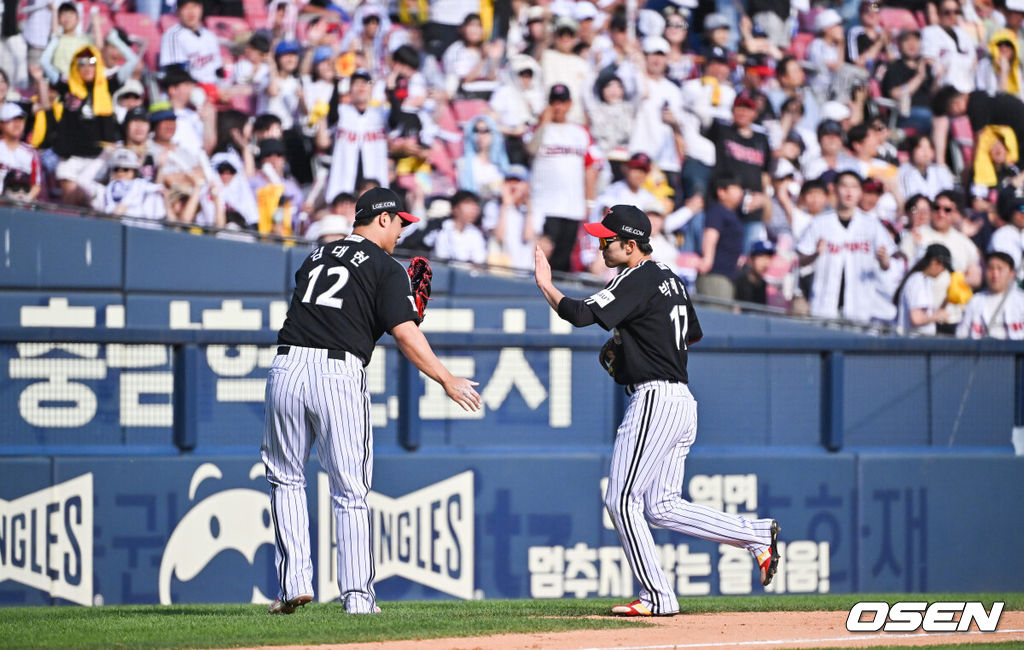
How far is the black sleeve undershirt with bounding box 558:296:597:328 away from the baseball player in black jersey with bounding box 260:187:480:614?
0.54m

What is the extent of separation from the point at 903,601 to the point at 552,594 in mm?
2503

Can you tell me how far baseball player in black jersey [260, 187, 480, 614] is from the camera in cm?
579

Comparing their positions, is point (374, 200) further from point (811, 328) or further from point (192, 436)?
point (811, 328)

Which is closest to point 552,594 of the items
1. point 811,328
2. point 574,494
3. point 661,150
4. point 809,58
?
point 574,494

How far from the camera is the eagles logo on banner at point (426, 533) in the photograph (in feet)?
28.9

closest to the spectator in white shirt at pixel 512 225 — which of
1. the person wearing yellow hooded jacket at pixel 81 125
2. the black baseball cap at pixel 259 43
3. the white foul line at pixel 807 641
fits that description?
the black baseball cap at pixel 259 43

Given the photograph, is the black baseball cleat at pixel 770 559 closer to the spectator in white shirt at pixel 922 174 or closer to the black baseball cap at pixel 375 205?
the black baseball cap at pixel 375 205

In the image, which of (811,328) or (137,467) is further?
(811,328)

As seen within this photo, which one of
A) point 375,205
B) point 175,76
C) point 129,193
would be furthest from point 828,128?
point 375,205

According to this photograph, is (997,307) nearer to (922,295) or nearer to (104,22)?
(922,295)

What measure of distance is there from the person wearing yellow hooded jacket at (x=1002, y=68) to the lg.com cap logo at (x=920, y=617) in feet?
25.8

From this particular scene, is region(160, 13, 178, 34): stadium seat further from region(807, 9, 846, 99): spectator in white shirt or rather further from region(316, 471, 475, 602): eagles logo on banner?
region(807, 9, 846, 99): spectator in white shirt

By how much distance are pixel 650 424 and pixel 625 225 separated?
2.96ft

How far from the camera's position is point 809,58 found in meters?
13.6
